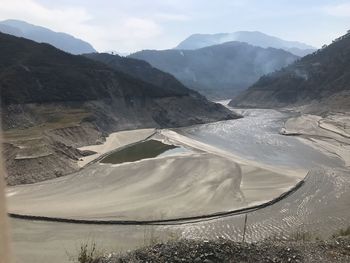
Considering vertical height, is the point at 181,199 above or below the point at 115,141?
below

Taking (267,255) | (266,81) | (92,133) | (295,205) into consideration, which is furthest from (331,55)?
(267,255)

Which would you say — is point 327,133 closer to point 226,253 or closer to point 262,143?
point 262,143

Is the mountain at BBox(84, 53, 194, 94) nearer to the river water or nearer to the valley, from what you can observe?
the river water

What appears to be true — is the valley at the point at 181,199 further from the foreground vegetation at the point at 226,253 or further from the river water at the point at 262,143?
the foreground vegetation at the point at 226,253

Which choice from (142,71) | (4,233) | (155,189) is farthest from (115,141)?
(142,71)

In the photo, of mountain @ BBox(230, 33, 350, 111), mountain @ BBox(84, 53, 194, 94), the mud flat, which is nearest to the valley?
the mud flat

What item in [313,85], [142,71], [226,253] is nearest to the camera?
[226,253]

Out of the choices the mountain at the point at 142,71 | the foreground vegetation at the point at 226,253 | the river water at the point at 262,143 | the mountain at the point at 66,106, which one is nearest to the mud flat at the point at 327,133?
the river water at the point at 262,143
